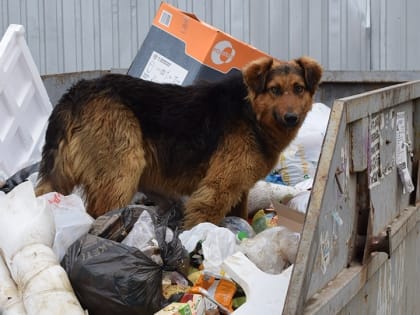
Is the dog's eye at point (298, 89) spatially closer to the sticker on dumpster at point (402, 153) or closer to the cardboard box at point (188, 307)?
the sticker on dumpster at point (402, 153)

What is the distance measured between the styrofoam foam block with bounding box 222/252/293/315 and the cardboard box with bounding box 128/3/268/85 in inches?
94.6

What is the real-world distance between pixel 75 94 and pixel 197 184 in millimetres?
877

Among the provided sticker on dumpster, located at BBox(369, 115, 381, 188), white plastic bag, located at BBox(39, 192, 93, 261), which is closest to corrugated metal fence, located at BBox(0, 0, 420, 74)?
white plastic bag, located at BBox(39, 192, 93, 261)

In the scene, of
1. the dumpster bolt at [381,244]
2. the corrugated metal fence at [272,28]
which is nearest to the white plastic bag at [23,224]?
the dumpster bolt at [381,244]

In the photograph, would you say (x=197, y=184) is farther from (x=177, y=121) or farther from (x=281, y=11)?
(x=281, y=11)

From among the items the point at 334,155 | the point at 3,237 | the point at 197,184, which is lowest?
the point at 197,184

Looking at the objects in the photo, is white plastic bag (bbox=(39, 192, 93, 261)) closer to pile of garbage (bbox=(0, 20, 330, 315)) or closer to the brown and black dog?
pile of garbage (bbox=(0, 20, 330, 315))

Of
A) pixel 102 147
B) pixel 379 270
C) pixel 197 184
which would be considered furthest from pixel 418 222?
pixel 102 147

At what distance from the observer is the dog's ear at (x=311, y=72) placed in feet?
16.9

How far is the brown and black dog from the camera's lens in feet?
15.8

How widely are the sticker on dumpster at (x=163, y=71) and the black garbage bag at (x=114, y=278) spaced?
2.40 meters

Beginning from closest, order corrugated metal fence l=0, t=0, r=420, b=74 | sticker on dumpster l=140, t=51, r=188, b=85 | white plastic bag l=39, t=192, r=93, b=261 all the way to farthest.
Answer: white plastic bag l=39, t=192, r=93, b=261 → sticker on dumpster l=140, t=51, r=188, b=85 → corrugated metal fence l=0, t=0, r=420, b=74

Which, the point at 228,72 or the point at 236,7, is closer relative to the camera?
the point at 228,72

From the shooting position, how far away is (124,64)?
27.5 ft
